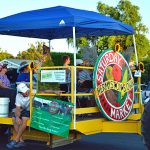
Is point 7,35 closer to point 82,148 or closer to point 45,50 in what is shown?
point 45,50

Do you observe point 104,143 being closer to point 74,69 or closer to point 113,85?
point 113,85

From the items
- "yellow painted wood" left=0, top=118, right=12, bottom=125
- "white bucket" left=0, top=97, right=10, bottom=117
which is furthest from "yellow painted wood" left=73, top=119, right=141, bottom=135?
"white bucket" left=0, top=97, right=10, bottom=117

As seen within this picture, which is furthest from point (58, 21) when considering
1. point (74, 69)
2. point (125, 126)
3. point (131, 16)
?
point (131, 16)

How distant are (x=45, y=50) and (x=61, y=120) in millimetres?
2695

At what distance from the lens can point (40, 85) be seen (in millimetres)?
7234

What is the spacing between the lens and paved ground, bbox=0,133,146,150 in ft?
27.6

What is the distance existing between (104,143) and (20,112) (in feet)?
7.50

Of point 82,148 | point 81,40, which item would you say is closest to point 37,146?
point 82,148

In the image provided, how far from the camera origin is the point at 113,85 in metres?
7.50

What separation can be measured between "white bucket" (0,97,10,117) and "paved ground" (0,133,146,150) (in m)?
0.81

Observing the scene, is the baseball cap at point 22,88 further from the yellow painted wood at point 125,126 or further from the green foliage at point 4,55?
the green foliage at point 4,55

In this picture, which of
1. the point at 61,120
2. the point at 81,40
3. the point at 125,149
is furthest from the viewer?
the point at 81,40

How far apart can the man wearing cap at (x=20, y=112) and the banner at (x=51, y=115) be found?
374 mm

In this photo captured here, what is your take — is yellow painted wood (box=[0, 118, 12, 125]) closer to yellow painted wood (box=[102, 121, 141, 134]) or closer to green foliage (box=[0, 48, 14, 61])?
yellow painted wood (box=[102, 121, 141, 134])
